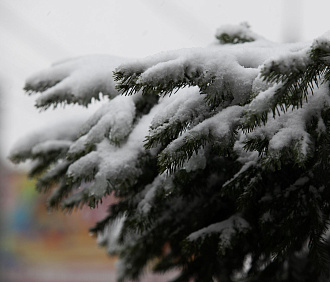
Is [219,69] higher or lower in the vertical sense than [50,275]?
higher

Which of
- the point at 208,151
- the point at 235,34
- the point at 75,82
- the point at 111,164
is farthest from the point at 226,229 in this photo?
the point at 235,34

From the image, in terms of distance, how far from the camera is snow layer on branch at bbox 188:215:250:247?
53.3 inches

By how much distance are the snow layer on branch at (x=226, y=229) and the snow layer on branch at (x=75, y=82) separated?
24.8 inches

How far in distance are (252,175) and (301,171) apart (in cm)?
18

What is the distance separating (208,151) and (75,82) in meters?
0.63

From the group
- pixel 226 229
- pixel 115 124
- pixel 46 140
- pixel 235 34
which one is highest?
pixel 235 34

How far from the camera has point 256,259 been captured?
157 centimetres

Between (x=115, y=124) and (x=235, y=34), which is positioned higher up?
(x=235, y=34)

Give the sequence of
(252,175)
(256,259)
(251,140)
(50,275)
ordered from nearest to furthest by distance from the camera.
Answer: (251,140) < (252,175) < (256,259) < (50,275)

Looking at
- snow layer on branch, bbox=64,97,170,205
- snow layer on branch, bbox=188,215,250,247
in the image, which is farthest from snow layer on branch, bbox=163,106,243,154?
snow layer on branch, bbox=188,215,250,247

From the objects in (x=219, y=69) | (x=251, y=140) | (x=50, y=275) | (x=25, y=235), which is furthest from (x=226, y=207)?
(x=50, y=275)

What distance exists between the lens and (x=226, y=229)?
138 centimetres

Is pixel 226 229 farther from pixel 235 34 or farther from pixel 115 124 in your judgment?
pixel 235 34

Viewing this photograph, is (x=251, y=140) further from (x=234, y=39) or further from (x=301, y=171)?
(x=234, y=39)
